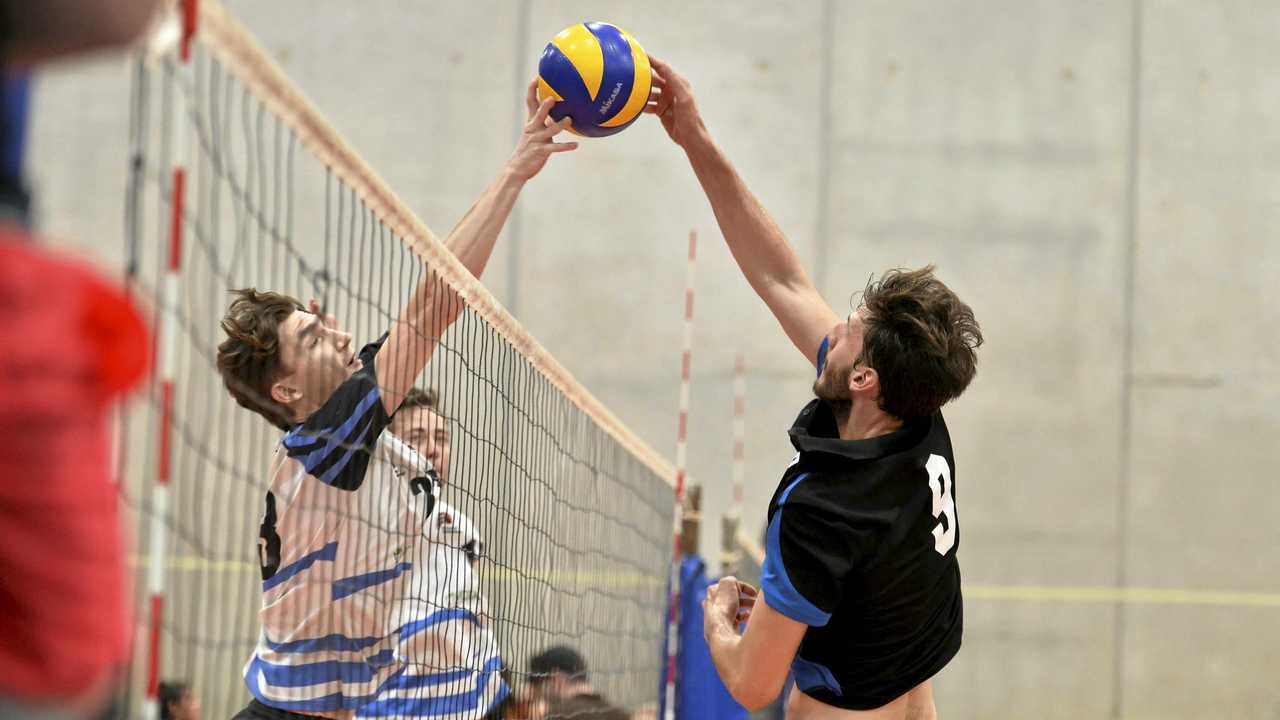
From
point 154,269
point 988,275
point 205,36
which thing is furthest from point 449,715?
point 154,269

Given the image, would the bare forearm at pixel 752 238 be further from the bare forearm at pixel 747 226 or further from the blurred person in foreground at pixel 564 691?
the blurred person in foreground at pixel 564 691

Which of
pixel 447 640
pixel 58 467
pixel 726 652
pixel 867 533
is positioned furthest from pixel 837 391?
pixel 58 467

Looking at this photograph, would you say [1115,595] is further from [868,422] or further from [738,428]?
[868,422]

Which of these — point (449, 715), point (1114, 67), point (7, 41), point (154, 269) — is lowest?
point (449, 715)

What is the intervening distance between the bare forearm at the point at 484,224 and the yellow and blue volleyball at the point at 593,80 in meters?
0.42

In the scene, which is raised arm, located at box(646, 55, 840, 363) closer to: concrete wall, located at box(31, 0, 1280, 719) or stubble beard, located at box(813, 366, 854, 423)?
stubble beard, located at box(813, 366, 854, 423)

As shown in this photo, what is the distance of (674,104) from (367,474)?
4.20 feet

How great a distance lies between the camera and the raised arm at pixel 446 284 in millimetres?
2551

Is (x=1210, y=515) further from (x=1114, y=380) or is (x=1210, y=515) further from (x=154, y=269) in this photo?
(x=154, y=269)

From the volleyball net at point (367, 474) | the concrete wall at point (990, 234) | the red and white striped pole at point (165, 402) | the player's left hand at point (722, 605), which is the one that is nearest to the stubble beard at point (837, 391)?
the player's left hand at point (722, 605)

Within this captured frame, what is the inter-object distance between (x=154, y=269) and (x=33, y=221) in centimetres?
862

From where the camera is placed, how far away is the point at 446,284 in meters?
2.58

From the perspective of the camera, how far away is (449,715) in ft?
9.34

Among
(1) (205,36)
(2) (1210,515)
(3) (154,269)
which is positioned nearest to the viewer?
(1) (205,36)
